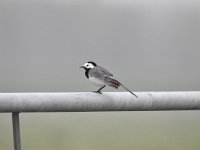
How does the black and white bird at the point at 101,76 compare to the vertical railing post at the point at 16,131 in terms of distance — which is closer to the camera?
the vertical railing post at the point at 16,131

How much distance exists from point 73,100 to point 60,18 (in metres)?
2.17

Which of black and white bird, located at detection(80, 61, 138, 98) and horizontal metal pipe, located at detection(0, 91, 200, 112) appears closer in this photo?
horizontal metal pipe, located at detection(0, 91, 200, 112)

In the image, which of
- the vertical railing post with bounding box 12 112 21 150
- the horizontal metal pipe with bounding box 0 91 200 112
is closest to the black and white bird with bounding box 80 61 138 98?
the horizontal metal pipe with bounding box 0 91 200 112

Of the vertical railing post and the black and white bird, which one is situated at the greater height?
the black and white bird

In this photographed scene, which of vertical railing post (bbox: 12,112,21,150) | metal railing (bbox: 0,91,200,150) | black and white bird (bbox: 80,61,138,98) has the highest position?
black and white bird (bbox: 80,61,138,98)

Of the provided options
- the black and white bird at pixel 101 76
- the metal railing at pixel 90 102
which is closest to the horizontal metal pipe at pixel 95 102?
the metal railing at pixel 90 102

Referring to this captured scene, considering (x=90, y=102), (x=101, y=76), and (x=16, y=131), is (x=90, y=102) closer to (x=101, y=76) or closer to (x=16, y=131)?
(x=16, y=131)

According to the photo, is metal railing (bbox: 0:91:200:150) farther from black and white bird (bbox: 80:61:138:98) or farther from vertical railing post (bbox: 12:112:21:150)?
black and white bird (bbox: 80:61:138:98)

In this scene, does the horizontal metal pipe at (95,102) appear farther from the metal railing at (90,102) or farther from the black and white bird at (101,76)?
the black and white bird at (101,76)

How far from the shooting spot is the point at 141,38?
11.1ft

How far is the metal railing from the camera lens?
129 cm

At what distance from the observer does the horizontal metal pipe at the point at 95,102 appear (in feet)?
4.24

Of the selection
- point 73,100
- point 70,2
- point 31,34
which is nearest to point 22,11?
point 31,34

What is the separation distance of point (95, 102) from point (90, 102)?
0.01m
